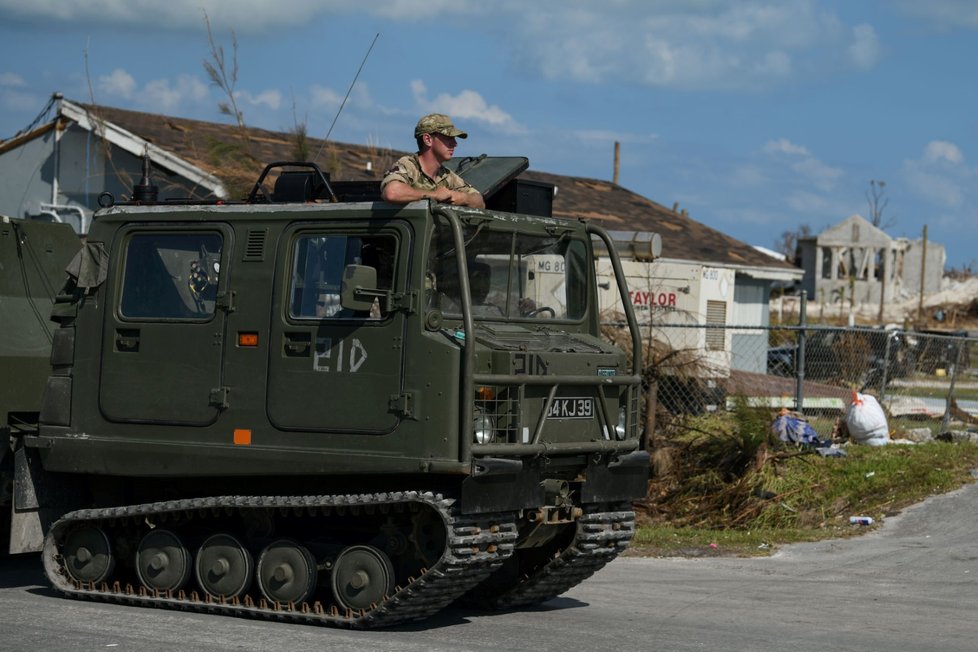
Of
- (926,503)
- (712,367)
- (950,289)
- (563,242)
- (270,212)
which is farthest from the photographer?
(950,289)

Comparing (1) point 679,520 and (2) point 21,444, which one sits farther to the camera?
(1) point 679,520

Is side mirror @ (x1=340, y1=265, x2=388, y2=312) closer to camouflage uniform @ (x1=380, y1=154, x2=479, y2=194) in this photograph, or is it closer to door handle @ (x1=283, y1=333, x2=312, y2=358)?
door handle @ (x1=283, y1=333, x2=312, y2=358)

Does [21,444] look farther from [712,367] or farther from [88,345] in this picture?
[712,367]

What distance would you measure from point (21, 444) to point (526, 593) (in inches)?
147

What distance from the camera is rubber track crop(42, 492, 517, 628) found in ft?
27.0

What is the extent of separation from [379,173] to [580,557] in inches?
486

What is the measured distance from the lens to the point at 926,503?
1408cm

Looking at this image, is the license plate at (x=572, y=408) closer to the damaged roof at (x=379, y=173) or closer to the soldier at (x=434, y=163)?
the soldier at (x=434, y=163)

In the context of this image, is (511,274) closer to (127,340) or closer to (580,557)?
(580,557)

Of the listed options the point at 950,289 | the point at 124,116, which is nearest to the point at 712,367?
the point at 124,116

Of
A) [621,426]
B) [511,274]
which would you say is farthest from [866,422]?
[511,274]

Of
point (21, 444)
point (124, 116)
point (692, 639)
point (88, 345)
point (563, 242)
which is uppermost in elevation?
point (124, 116)

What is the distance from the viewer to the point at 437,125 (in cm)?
944

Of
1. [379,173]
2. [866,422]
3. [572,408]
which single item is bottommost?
[866,422]
